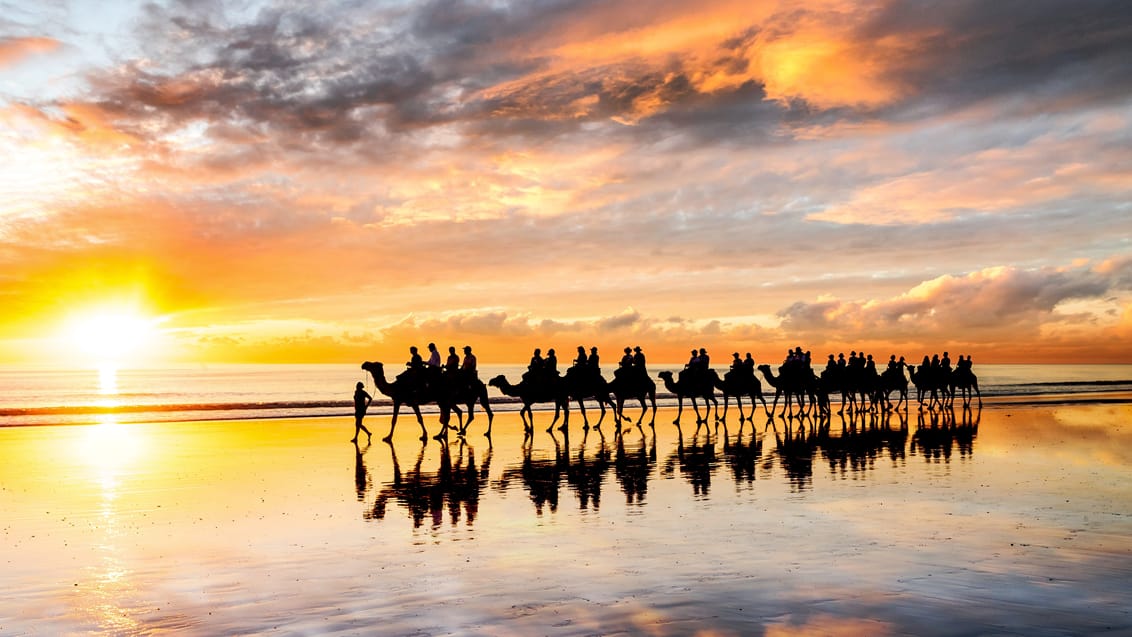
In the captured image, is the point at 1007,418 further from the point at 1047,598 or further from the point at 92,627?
the point at 92,627

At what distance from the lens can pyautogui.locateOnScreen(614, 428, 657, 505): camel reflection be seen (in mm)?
15454

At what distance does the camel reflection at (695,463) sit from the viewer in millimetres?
16384

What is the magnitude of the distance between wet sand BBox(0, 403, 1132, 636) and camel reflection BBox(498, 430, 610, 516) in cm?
9

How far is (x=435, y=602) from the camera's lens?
835cm

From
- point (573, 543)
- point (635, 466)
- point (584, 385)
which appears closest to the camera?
point (573, 543)

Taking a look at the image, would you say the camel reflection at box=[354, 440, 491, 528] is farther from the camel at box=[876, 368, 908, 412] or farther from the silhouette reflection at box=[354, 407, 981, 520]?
the camel at box=[876, 368, 908, 412]

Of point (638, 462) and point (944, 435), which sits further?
point (944, 435)

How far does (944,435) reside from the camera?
27594mm

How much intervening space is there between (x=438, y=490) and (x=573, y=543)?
5.24 metres

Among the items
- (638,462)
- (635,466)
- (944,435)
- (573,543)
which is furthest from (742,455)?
(573,543)

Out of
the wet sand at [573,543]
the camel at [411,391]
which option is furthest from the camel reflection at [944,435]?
the camel at [411,391]

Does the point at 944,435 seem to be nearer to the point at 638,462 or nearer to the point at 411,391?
the point at 638,462

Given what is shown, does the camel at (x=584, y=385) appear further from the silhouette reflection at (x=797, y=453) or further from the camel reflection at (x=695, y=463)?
the silhouette reflection at (x=797, y=453)

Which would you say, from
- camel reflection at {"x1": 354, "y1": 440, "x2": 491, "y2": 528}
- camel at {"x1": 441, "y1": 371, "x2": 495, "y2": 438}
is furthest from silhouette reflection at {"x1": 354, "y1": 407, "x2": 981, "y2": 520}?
camel at {"x1": 441, "y1": 371, "x2": 495, "y2": 438}
